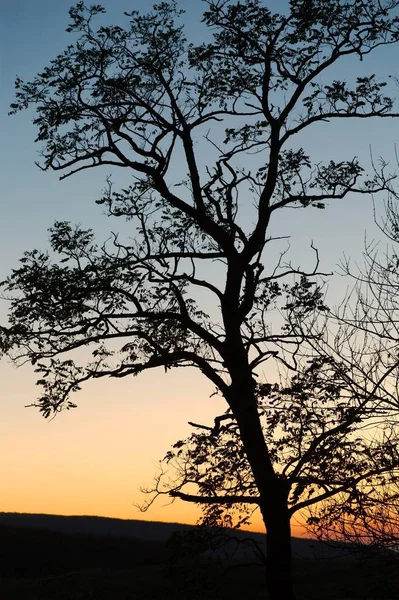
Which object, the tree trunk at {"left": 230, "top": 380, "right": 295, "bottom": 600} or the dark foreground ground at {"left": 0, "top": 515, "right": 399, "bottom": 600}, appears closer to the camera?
the tree trunk at {"left": 230, "top": 380, "right": 295, "bottom": 600}

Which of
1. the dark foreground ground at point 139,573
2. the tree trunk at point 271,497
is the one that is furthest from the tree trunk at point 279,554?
the dark foreground ground at point 139,573

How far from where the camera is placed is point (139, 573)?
27000 millimetres

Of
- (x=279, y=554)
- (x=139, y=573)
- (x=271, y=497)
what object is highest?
(x=271, y=497)

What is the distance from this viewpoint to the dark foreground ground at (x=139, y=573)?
17.0 metres

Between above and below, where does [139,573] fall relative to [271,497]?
below

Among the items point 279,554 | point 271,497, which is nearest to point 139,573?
point 279,554

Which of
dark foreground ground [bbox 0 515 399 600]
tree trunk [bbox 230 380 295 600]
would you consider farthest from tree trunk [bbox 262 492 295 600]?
dark foreground ground [bbox 0 515 399 600]

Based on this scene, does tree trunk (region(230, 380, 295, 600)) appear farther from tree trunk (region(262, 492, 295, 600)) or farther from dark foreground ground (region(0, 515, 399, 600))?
dark foreground ground (region(0, 515, 399, 600))

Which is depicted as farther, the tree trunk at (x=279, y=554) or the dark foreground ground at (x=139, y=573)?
the dark foreground ground at (x=139, y=573)

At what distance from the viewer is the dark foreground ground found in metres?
17.0

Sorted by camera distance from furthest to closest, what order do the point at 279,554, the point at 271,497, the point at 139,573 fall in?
the point at 139,573 < the point at 271,497 < the point at 279,554

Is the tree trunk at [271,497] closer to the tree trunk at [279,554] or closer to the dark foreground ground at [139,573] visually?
the tree trunk at [279,554]

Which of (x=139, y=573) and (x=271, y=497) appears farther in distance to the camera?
(x=139, y=573)

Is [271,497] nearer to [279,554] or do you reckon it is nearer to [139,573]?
[279,554]
